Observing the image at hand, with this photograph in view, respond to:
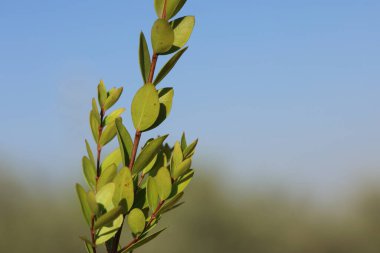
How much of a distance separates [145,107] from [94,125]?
184 millimetres

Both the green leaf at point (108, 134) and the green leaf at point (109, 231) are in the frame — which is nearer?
the green leaf at point (109, 231)

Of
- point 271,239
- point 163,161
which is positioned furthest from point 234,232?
point 163,161

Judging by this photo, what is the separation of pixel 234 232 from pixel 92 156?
12.7 metres

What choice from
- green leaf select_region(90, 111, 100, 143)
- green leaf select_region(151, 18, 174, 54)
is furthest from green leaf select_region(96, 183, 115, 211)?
green leaf select_region(151, 18, 174, 54)

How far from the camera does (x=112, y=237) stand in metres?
1.22

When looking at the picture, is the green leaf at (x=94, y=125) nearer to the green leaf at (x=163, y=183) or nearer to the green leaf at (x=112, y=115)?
the green leaf at (x=112, y=115)

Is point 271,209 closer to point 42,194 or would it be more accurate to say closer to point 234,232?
point 234,232

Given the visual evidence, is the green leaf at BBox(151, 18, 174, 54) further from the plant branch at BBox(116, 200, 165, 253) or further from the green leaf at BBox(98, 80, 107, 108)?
the plant branch at BBox(116, 200, 165, 253)

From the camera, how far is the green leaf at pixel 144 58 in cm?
120

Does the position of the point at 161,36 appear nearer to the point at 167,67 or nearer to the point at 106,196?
the point at 167,67

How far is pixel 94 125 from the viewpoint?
4.30 ft

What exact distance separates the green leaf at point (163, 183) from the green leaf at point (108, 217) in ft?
0.41

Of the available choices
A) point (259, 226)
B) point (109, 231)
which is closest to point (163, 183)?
point (109, 231)

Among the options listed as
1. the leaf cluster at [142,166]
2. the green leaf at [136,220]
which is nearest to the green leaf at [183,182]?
the leaf cluster at [142,166]
